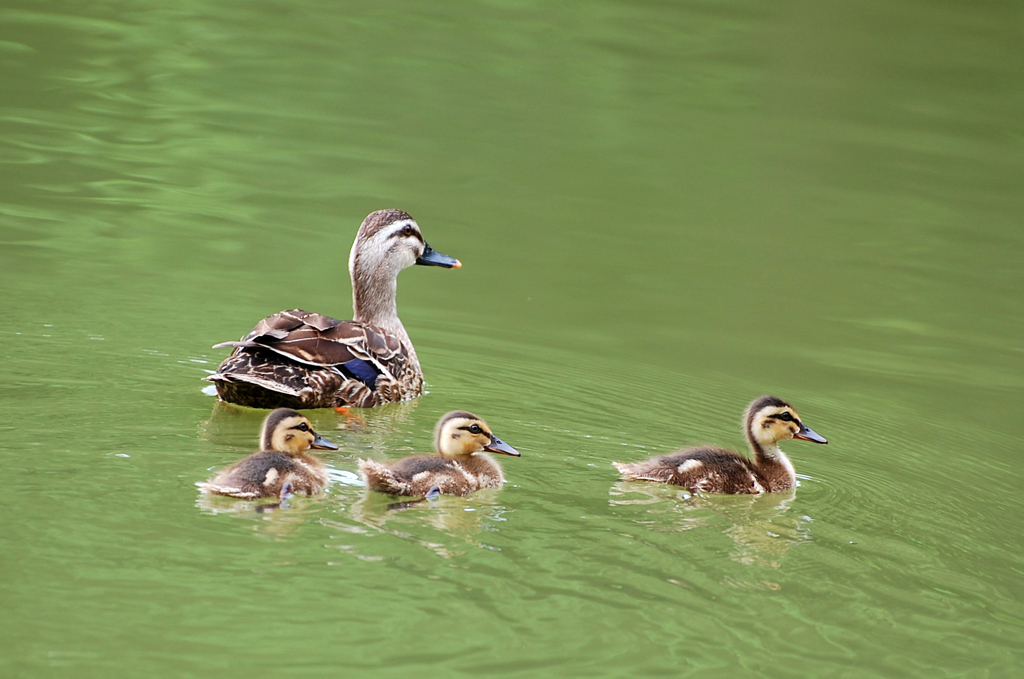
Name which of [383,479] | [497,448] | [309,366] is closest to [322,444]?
[383,479]

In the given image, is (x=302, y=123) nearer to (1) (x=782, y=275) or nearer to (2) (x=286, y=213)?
(2) (x=286, y=213)

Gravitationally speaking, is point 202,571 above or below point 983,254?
below

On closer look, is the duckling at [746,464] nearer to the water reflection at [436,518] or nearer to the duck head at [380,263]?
the water reflection at [436,518]

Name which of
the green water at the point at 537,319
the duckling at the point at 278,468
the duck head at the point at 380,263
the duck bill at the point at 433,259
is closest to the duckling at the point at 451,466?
the green water at the point at 537,319

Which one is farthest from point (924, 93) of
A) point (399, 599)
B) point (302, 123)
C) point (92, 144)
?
point (399, 599)

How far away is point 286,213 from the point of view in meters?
11.8

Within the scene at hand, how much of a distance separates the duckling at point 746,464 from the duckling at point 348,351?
6.43 feet

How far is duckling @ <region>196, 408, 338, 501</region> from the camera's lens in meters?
5.83

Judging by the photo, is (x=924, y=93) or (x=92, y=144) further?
(x=924, y=93)

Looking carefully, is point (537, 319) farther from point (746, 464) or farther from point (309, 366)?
point (746, 464)

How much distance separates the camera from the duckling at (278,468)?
583cm

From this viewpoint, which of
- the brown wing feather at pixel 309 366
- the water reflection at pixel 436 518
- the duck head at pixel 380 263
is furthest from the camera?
the duck head at pixel 380 263

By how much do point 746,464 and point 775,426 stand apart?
0.30 metres

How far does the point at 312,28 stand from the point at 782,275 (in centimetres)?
859
